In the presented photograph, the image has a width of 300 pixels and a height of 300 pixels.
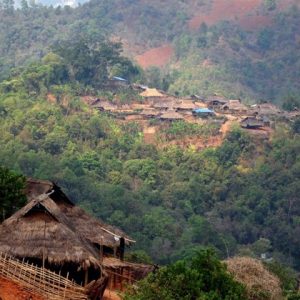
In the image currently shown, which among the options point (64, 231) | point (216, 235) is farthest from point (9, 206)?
point (216, 235)

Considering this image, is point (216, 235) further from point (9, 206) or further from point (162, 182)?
point (9, 206)

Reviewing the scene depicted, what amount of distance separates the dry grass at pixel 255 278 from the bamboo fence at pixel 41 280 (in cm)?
487

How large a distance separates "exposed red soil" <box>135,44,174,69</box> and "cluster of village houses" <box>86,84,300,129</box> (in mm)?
31424

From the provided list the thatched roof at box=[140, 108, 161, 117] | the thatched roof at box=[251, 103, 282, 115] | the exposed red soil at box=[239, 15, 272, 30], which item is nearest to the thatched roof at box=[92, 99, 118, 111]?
the thatched roof at box=[140, 108, 161, 117]

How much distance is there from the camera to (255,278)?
17938mm

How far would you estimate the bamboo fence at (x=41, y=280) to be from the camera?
44.8ft

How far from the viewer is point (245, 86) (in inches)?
3482

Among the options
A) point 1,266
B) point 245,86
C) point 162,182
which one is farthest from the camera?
point 245,86

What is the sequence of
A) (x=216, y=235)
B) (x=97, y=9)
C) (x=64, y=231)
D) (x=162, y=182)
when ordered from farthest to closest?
(x=97, y=9) < (x=162, y=182) < (x=216, y=235) < (x=64, y=231)

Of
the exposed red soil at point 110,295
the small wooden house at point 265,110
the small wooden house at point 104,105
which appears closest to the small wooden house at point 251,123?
the small wooden house at point 265,110

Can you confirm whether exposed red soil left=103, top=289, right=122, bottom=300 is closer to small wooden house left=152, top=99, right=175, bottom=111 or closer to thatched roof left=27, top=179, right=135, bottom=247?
thatched roof left=27, top=179, right=135, bottom=247

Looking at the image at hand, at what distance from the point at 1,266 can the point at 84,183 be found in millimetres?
32342

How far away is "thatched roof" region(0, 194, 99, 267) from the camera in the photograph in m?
14.7

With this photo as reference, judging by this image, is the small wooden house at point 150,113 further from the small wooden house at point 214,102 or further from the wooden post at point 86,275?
the wooden post at point 86,275
